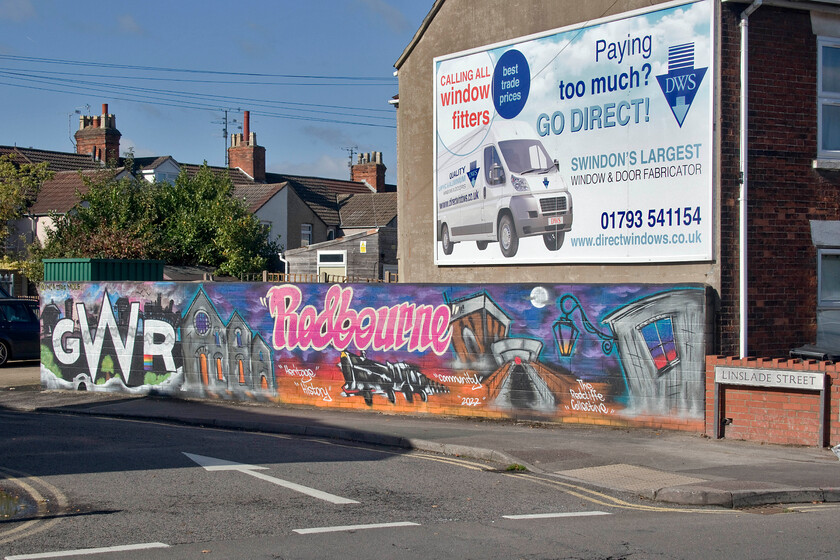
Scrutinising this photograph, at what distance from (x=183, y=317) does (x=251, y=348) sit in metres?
1.74

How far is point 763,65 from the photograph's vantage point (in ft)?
43.0

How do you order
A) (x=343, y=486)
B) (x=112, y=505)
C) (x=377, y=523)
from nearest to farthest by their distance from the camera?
1. (x=377, y=523)
2. (x=112, y=505)
3. (x=343, y=486)

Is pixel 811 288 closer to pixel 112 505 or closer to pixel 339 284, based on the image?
pixel 339 284

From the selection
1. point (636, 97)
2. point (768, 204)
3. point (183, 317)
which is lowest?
point (183, 317)

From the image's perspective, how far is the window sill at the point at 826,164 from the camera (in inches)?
528

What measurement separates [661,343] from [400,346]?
181 inches

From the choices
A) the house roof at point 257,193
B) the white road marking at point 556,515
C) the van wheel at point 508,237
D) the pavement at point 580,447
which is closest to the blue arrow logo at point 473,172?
the van wheel at point 508,237

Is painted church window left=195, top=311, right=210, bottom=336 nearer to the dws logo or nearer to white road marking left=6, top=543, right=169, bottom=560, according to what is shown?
the dws logo

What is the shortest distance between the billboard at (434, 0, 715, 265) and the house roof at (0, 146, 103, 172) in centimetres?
3028

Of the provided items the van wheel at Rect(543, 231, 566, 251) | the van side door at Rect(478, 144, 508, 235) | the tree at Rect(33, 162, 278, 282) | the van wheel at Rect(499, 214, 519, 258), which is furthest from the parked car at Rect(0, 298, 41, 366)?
the van wheel at Rect(543, 231, 566, 251)

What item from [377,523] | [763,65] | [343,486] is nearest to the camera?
[377,523]

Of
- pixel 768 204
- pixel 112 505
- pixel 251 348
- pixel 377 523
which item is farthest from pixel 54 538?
pixel 768 204

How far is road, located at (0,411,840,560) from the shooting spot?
6.69 m

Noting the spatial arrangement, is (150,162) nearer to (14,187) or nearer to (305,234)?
(305,234)
